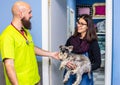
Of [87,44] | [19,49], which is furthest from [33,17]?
[87,44]

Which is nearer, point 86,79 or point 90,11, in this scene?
point 86,79

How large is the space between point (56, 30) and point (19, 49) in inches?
28.9

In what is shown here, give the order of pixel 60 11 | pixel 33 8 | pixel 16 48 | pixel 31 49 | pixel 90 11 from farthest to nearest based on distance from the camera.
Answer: pixel 90 11 → pixel 60 11 → pixel 33 8 → pixel 31 49 → pixel 16 48

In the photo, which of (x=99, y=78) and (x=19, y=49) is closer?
(x=19, y=49)

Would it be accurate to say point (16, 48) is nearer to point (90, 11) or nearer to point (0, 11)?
point (0, 11)

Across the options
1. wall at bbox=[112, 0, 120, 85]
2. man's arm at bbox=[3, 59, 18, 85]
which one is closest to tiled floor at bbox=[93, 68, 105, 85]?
wall at bbox=[112, 0, 120, 85]

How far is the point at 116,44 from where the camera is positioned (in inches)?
87.4

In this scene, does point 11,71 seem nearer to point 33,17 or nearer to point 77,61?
point 77,61

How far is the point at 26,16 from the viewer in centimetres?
211

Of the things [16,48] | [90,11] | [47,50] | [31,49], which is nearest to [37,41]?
[47,50]

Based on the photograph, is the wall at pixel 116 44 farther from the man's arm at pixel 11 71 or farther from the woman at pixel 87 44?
the man's arm at pixel 11 71

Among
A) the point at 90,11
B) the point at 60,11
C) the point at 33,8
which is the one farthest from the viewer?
the point at 90,11

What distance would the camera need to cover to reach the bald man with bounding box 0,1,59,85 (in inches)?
77.4

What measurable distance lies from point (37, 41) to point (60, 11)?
0.55m
